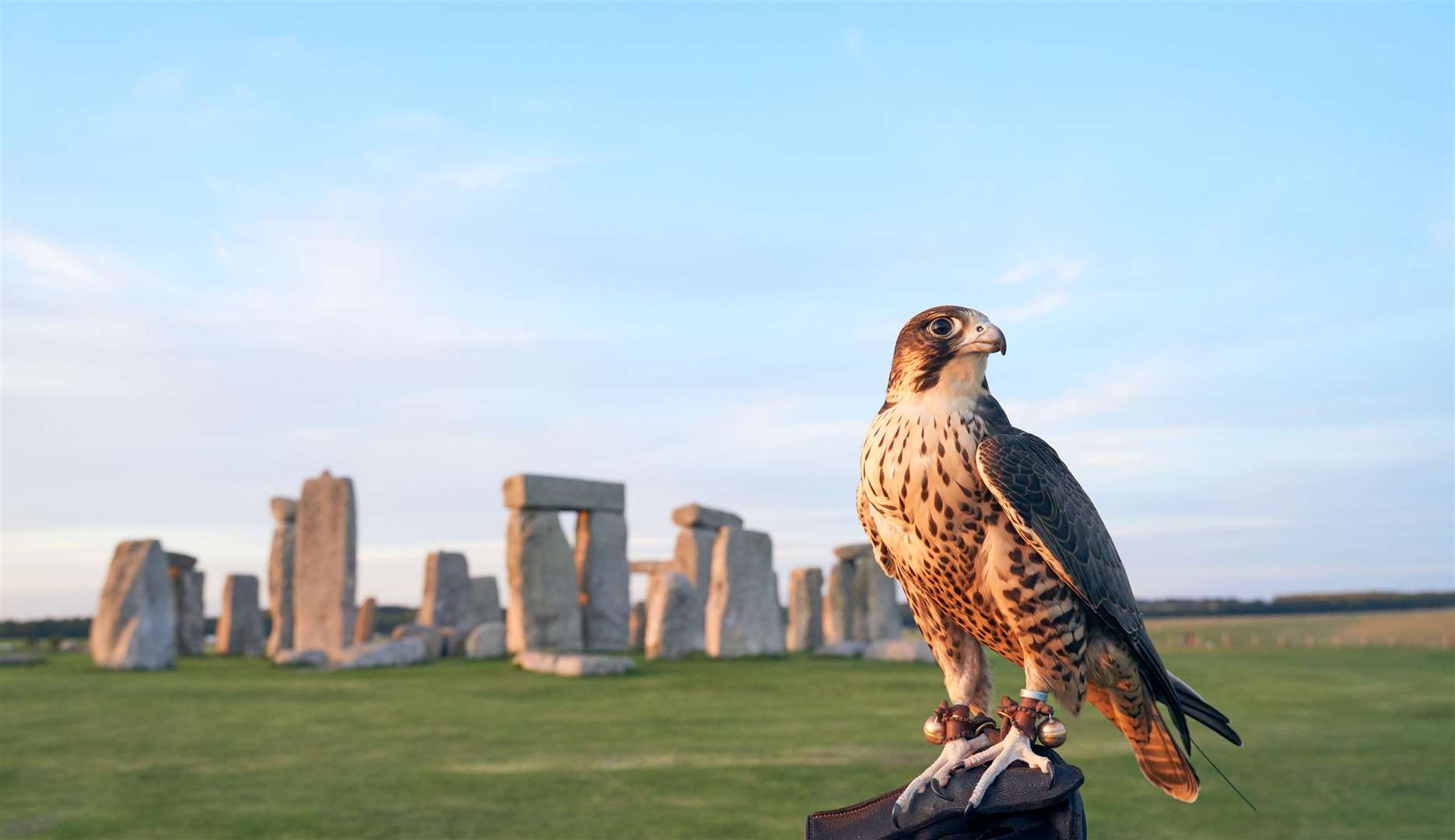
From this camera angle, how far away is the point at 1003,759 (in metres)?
2.90

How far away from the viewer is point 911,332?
3.16 meters

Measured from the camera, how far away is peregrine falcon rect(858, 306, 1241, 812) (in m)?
3.01

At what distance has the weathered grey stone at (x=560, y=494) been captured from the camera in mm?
19938

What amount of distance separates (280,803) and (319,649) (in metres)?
12.7

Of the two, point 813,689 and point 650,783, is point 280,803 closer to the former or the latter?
point 650,783

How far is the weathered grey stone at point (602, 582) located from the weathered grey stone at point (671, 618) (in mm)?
1203

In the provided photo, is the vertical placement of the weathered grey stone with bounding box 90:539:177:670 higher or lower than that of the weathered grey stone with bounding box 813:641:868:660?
higher

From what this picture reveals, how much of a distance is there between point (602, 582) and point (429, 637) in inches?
139

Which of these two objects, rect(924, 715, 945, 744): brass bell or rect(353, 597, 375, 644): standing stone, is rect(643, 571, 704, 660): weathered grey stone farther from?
rect(924, 715, 945, 744): brass bell

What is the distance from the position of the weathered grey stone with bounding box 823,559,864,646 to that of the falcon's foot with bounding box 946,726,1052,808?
22013 millimetres

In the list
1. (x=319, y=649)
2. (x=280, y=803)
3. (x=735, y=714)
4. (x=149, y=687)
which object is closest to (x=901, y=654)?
(x=735, y=714)

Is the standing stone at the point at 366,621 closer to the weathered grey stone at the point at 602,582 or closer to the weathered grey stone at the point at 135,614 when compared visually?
the weathered grey stone at the point at 602,582

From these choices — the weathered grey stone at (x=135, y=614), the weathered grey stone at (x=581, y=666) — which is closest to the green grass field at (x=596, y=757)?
the weathered grey stone at (x=581, y=666)

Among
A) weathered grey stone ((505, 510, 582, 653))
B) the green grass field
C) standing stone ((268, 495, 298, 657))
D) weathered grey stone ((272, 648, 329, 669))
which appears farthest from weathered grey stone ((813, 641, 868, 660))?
standing stone ((268, 495, 298, 657))
